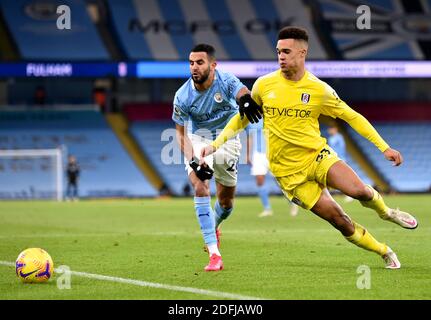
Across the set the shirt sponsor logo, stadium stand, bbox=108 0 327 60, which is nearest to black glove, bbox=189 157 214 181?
the shirt sponsor logo

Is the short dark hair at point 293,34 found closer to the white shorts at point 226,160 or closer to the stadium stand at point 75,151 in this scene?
the white shorts at point 226,160

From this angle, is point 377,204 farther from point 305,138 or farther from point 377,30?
point 377,30

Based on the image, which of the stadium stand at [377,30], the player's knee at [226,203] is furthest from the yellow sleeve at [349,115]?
the stadium stand at [377,30]

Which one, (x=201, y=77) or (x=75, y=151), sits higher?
(x=75, y=151)

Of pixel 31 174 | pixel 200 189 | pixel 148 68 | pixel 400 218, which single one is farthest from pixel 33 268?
pixel 31 174

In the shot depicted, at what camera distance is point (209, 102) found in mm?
10828

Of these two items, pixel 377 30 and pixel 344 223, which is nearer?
pixel 344 223

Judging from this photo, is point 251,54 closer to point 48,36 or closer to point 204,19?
point 204,19

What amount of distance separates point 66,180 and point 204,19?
29.3 feet

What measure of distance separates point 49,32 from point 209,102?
2985 centimetres

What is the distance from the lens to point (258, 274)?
962 centimetres

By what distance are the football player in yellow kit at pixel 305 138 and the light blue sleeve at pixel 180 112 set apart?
1091 mm
